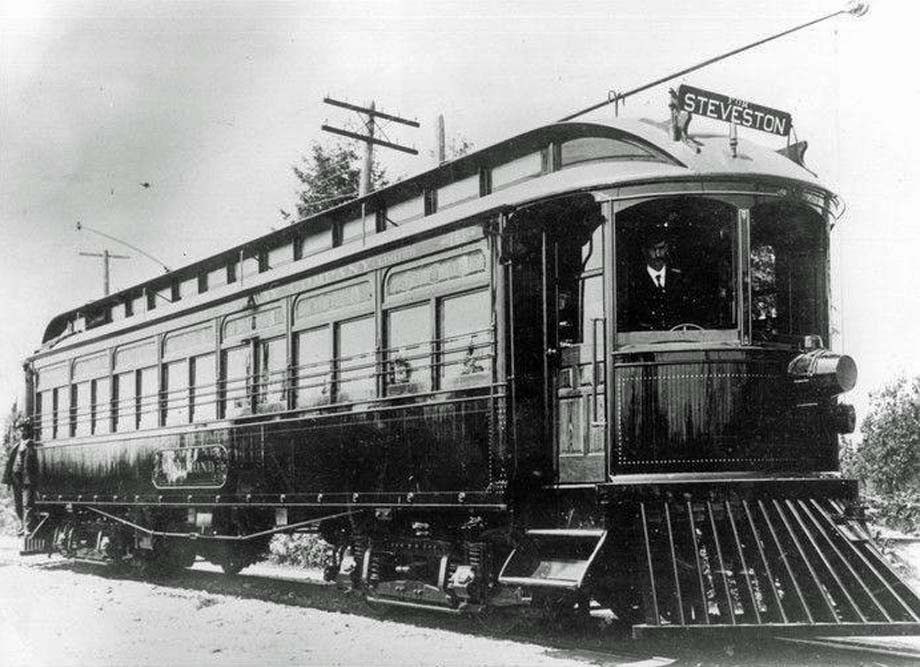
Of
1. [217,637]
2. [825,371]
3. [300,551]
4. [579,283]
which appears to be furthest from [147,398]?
[825,371]

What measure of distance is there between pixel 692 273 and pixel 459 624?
11.2 feet

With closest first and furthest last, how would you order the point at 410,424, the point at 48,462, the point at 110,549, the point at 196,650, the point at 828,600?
1. the point at 828,600
2. the point at 196,650
3. the point at 410,424
4. the point at 110,549
5. the point at 48,462

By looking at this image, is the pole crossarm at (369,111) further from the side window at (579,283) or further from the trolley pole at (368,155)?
the side window at (579,283)

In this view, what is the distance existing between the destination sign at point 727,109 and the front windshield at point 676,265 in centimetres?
68

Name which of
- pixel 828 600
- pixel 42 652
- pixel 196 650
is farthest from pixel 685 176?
pixel 42 652

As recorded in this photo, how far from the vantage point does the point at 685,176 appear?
24.3 feet

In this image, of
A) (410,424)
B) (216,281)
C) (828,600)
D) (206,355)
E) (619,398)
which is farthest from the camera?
(216,281)

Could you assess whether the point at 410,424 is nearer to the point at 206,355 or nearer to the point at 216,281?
the point at 206,355

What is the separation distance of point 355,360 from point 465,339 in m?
1.51

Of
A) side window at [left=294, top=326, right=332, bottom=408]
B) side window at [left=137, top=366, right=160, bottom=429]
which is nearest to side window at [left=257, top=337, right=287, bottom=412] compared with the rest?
side window at [left=294, top=326, right=332, bottom=408]

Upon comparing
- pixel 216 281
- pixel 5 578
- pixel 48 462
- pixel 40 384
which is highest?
pixel 216 281

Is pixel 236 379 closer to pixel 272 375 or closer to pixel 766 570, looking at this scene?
pixel 272 375

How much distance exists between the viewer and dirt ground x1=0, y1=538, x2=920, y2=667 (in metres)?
7.20

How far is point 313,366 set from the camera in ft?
33.0
